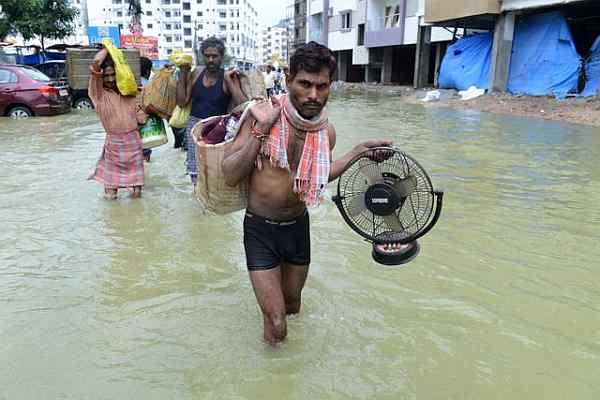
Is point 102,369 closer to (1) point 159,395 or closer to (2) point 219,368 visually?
(1) point 159,395

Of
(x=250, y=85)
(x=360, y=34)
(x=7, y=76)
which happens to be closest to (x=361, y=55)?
(x=360, y=34)

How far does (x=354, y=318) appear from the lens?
11.1 ft

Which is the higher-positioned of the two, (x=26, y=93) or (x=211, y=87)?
(x=211, y=87)

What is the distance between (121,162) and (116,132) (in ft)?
1.11

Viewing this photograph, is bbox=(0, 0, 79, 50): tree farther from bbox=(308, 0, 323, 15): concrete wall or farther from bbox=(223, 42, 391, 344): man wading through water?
bbox=(308, 0, 323, 15): concrete wall

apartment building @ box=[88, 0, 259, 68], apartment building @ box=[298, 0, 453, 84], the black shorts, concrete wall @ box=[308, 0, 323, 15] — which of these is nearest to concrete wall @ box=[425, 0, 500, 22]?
apartment building @ box=[298, 0, 453, 84]

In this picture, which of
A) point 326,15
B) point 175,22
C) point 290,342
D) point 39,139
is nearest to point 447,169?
point 290,342

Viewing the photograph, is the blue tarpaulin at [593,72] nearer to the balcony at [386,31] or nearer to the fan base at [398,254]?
the balcony at [386,31]

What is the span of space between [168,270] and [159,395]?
161 cm

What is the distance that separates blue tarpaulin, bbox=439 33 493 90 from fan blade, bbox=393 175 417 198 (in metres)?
17.8

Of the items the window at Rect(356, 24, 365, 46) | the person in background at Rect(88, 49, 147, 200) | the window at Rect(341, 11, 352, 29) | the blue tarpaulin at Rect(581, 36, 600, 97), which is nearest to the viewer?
the person in background at Rect(88, 49, 147, 200)

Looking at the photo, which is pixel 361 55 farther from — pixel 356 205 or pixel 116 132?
pixel 356 205

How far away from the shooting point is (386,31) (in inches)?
1215

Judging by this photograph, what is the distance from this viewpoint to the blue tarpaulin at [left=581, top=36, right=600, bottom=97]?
15232 millimetres
